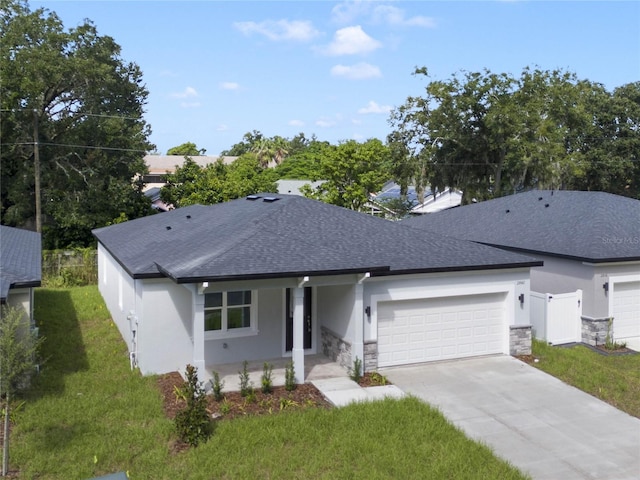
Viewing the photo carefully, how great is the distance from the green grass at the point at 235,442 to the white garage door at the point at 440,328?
2683 millimetres

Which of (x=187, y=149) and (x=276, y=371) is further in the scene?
(x=187, y=149)

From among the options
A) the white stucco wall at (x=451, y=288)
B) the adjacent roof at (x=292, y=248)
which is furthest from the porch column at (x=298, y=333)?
the white stucco wall at (x=451, y=288)

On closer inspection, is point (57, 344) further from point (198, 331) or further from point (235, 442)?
point (235, 442)

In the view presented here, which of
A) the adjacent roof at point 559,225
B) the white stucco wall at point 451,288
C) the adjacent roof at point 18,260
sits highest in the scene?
the adjacent roof at point 559,225

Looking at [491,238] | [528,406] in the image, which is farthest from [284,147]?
[528,406]

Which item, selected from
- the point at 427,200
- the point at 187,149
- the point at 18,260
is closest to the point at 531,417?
the point at 18,260

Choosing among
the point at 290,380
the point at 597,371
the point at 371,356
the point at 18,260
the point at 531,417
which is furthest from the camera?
the point at 18,260

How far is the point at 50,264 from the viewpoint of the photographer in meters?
26.9

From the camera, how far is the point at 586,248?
1650cm

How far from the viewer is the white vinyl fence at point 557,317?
15852 mm

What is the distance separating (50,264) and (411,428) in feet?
74.9

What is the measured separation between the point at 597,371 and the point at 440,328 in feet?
A: 12.4

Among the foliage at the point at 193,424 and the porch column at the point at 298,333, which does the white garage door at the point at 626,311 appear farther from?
the foliage at the point at 193,424

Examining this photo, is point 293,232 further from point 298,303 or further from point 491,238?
point 491,238
